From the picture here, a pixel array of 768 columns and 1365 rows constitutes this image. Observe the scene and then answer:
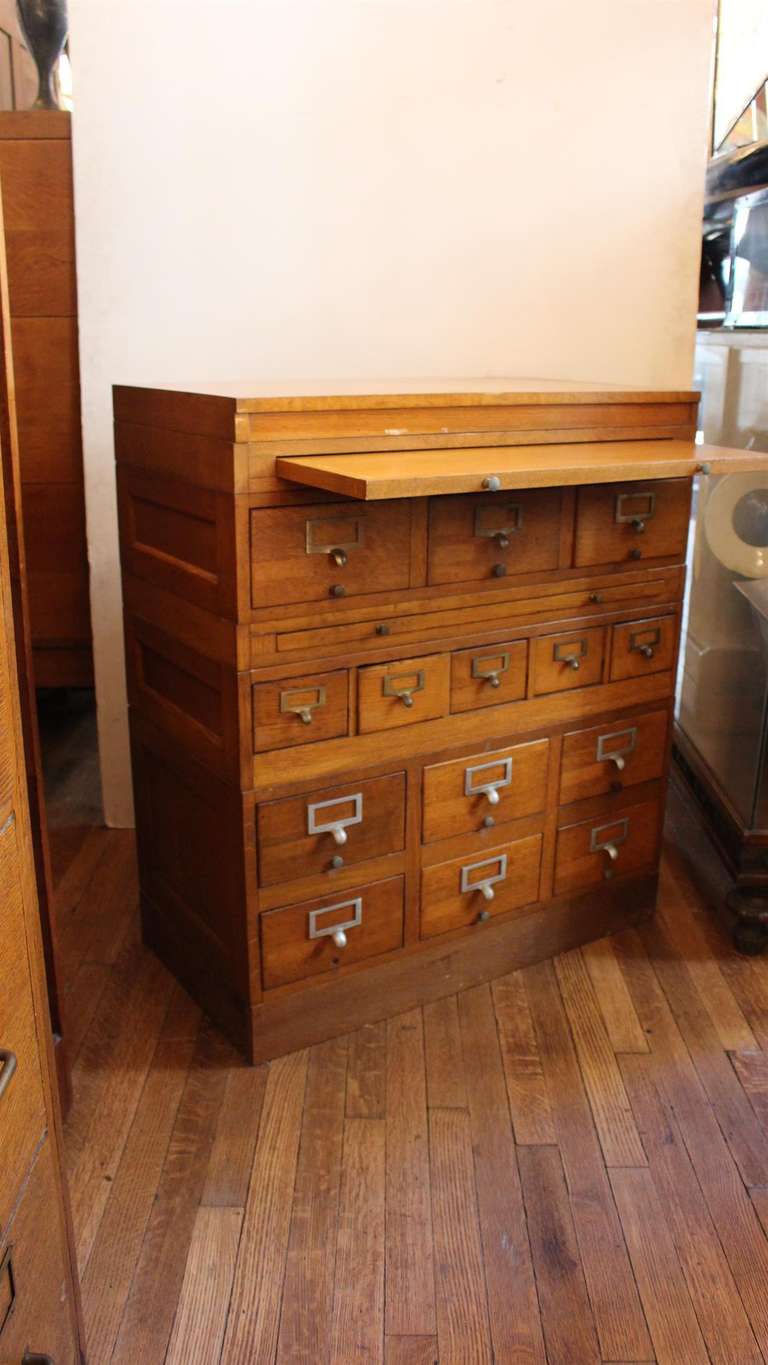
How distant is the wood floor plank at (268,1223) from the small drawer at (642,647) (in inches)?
38.5

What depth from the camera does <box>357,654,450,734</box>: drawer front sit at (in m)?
1.96

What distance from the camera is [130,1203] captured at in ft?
5.67

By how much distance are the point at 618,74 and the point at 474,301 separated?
1.91ft

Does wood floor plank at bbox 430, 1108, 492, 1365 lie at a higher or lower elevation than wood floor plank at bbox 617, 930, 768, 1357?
lower

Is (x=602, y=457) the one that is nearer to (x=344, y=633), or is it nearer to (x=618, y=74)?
(x=344, y=633)

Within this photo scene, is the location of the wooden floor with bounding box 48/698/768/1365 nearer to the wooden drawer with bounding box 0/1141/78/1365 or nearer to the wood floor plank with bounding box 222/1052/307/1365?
the wood floor plank with bounding box 222/1052/307/1365

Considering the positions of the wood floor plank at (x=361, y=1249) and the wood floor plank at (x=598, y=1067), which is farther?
the wood floor plank at (x=598, y=1067)

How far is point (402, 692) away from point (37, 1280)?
3.61ft

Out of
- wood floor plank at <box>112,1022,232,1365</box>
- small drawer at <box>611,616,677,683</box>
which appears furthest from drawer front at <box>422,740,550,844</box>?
wood floor plank at <box>112,1022,232,1365</box>

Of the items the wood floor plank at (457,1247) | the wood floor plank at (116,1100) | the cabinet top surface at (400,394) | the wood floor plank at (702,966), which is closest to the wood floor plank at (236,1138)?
the wood floor plank at (116,1100)

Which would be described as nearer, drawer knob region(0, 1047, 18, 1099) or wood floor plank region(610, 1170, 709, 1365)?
drawer knob region(0, 1047, 18, 1099)

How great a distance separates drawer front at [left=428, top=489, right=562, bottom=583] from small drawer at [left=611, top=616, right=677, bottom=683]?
0.84 ft

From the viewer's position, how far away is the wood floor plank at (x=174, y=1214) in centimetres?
150

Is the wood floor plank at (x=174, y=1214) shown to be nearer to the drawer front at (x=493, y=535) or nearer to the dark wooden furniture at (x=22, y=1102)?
the dark wooden furniture at (x=22, y=1102)
